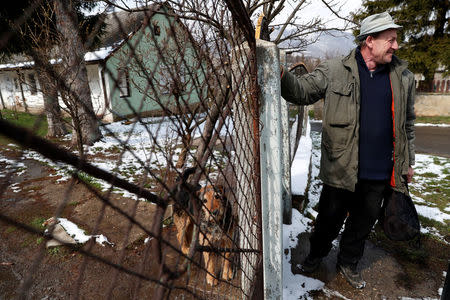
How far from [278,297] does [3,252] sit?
3.01 metres

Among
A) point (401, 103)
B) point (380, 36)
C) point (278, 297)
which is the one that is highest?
point (380, 36)

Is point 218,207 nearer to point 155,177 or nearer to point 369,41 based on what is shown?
point 155,177

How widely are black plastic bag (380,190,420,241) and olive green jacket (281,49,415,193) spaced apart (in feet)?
0.32

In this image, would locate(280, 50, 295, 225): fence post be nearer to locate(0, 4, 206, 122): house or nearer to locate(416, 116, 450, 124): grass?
locate(0, 4, 206, 122): house

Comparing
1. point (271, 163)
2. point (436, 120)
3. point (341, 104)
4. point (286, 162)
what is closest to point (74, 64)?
point (271, 163)

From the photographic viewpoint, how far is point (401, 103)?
196 cm

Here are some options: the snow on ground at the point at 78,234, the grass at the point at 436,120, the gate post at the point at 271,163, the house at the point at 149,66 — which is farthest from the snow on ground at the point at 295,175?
the grass at the point at 436,120

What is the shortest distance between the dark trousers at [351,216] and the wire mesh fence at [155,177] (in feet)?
2.57

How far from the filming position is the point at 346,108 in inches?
77.2

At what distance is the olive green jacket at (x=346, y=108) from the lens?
6.40 ft

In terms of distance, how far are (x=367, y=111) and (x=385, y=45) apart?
48 cm

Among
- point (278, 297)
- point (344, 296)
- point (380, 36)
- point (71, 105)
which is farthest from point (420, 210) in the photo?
point (71, 105)

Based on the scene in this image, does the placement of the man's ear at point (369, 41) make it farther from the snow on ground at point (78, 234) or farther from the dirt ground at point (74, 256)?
the snow on ground at point (78, 234)

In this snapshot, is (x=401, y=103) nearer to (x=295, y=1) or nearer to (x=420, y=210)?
(x=420, y=210)
